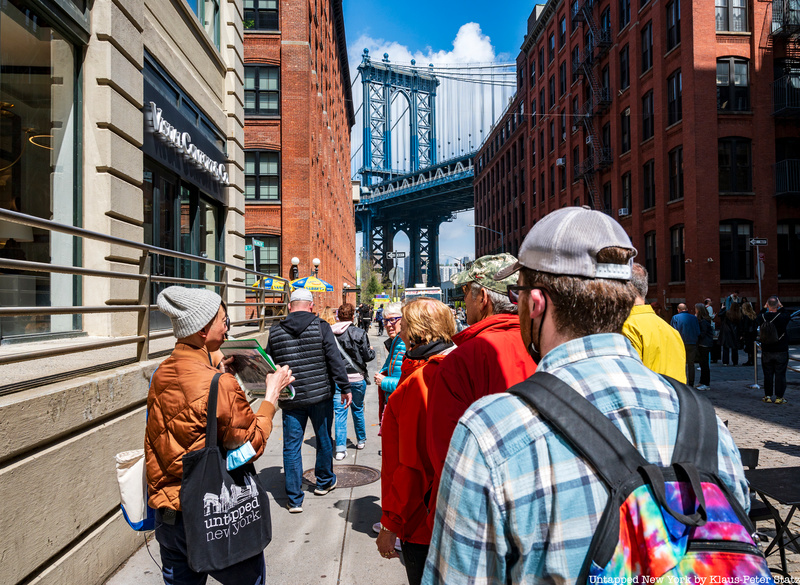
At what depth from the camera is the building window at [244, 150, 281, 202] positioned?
2870 centimetres

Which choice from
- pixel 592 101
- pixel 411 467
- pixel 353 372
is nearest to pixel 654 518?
pixel 411 467

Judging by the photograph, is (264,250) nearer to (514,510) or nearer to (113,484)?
(113,484)

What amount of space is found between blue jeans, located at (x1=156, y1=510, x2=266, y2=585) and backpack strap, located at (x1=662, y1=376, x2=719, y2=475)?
222cm

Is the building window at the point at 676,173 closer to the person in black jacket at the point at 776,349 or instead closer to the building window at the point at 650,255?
the building window at the point at 650,255

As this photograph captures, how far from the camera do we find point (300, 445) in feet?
17.9

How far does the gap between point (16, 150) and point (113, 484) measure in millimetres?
3823

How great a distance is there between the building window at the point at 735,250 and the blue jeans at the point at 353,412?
23.5 metres

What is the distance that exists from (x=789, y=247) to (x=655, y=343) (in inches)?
1091

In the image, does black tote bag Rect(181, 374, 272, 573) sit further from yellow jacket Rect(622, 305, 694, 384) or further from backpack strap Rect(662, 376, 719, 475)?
yellow jacket Rect(622, 305, 694, 384)

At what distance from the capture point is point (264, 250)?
28.6m

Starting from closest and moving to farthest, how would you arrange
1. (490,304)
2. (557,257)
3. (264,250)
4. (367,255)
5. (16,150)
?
(557,257), (490,304), (16,150), (264,250), (367,255)

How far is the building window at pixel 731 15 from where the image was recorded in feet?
88.1

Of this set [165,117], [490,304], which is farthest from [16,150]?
[490,304]

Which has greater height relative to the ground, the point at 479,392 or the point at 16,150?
the point at 16,150
